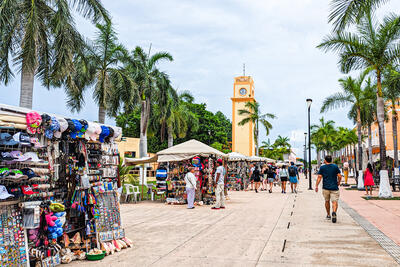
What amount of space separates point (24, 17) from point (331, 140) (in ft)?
191

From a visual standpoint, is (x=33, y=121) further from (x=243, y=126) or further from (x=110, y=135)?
(x=243, y=126)

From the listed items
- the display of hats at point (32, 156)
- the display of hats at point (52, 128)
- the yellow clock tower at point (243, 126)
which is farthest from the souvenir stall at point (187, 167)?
the yellow clock tower at point (243, 126)

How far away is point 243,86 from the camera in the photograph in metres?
65.1

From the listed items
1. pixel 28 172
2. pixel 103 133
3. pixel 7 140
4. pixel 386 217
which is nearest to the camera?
pixel 7 140

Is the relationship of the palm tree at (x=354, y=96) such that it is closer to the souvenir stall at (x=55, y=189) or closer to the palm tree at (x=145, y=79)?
the palm tree at (x=145, y=79)

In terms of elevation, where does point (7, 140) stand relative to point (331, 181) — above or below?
above

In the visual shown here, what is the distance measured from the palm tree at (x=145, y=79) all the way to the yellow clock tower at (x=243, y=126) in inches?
1547

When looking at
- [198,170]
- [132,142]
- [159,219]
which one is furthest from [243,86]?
[159,219]

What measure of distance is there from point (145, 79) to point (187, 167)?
1008cm

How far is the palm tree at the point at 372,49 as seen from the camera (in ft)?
54.9

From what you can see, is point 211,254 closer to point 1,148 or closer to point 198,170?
point 1,148

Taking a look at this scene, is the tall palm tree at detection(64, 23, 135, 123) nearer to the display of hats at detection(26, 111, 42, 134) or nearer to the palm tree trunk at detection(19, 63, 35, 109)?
the palm tree trunk at detection(19, 63, 35, 109)

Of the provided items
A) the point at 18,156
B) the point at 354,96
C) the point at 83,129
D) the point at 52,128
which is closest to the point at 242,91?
the point at 354,96

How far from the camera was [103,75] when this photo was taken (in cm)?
2011
